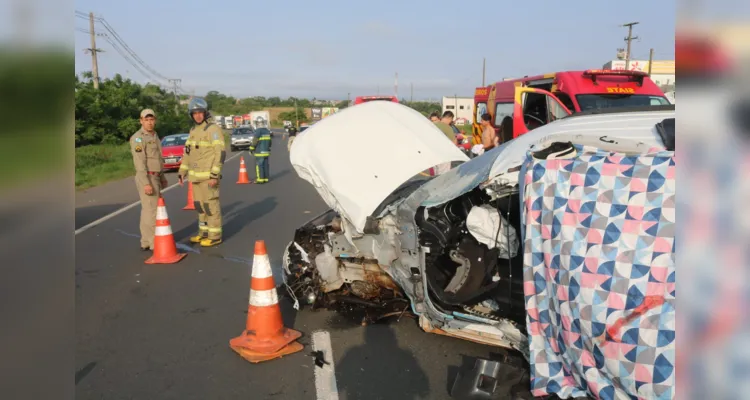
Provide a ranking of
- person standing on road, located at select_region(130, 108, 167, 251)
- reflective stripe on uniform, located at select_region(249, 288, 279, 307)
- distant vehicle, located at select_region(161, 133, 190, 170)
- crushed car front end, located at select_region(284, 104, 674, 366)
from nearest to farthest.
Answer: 1. crushed car front end, located at select_region(284, 104, 674, 366)
2. reflective stripe on uniform, located at select_region(249, 288, 279, 307)
3. person standing on road, located at select_region(130, 108, 167, 251)
4. distant vehicle, located at select_region(161, 133, 190, 170)

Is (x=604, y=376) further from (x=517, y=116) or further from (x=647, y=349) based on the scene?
(x=517, y=116)

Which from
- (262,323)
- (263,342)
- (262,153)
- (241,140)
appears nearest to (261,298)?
(262,323)

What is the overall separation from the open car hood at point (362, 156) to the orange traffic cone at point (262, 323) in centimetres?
74

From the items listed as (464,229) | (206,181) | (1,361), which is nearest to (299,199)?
(206,181)

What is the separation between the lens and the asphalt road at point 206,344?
3574mm

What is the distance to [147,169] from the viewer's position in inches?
294

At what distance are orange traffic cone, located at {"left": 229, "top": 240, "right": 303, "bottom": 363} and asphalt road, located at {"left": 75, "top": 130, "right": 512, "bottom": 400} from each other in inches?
4.0

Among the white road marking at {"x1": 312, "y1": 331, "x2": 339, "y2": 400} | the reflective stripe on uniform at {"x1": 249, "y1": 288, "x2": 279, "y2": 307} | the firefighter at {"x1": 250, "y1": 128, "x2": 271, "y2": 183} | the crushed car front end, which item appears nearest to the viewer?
the white road marking at {"x1": 312, "y1": 331, "x2": 339, "y2": 400}

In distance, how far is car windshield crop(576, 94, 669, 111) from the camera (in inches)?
415

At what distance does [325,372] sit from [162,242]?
12.3ft

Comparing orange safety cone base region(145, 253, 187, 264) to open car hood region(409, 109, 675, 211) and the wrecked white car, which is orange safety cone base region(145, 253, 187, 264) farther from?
open car hood region(409, 109, 675, 211)

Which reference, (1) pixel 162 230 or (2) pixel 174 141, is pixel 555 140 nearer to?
(1) pixel 162 230

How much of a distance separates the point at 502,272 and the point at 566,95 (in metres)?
8.04

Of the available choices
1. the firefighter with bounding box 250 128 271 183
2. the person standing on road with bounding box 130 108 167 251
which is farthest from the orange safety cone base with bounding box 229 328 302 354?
the firefighter with bounding box 250 128 271 183
